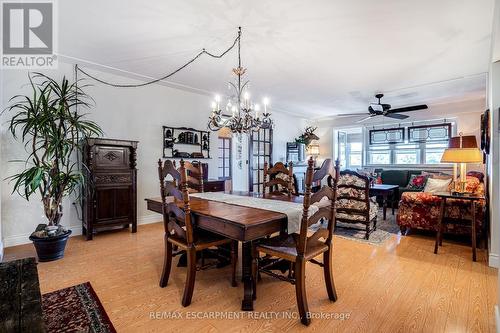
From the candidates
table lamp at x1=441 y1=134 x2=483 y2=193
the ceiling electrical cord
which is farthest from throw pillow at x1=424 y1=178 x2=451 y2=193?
the ceiling electrical cord

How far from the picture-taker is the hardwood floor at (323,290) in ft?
5.77

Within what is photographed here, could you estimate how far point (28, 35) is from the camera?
281cm

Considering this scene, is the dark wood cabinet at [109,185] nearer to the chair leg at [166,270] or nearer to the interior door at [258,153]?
the chair leg at [166,270]

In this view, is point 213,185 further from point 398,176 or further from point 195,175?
point 398,176

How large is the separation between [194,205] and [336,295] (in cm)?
140

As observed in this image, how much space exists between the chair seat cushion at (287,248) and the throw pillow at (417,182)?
4.67 meters

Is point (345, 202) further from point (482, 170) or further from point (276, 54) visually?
point (482, 170)

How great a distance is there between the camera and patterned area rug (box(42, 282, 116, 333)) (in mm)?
1711

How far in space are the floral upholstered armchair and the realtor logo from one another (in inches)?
193

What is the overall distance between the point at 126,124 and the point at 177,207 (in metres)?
2.75

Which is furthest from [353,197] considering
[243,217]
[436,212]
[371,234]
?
[243,217]

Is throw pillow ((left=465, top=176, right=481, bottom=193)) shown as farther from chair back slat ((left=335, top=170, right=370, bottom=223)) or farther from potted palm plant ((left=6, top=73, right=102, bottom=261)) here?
potted palm plant ((left=6, top=73, right=102, bottom=261))

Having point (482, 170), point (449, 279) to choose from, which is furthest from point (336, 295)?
point (482, 170)

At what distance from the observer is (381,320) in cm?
179
